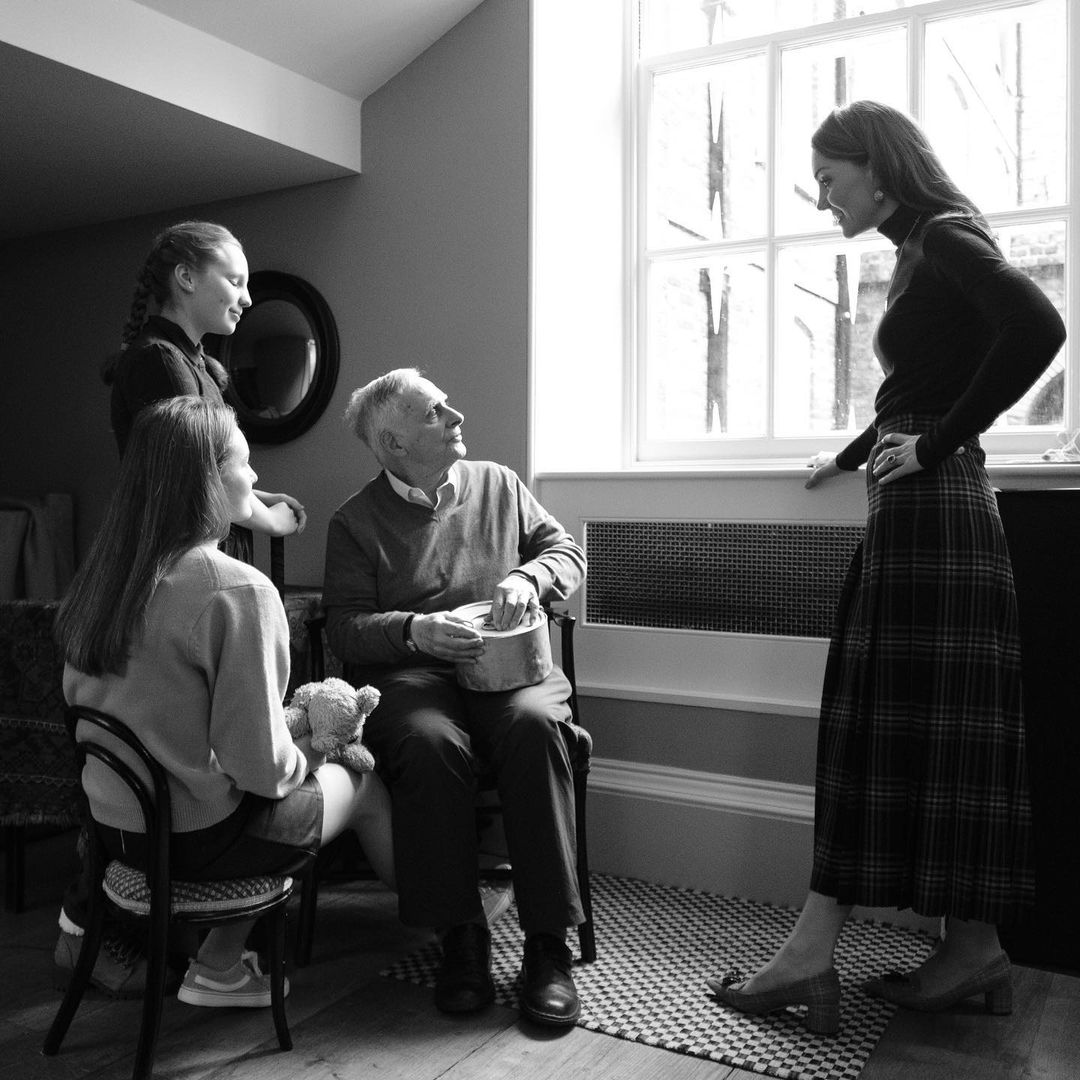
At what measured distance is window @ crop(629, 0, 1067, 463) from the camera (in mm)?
2725

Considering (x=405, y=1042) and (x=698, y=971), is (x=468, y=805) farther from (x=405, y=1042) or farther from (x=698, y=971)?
(x=698, y=971)

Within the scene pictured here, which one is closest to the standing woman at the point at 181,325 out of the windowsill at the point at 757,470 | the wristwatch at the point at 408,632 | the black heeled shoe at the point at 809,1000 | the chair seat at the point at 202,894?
the wristwatch at the point at 408,632

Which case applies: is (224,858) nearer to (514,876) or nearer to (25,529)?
(514,876)

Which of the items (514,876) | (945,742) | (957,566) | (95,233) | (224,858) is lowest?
(514,876)

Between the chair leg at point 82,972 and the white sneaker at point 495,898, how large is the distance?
86cm

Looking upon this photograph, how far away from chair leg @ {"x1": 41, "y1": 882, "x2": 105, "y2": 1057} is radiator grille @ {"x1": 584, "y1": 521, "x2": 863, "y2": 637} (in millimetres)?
1471

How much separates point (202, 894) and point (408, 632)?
69cm

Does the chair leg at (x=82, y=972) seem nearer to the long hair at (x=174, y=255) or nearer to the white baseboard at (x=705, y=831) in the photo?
the long hair at (x=174, y=255)

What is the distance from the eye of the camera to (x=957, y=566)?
194 centimetres

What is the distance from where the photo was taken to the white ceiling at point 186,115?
2572 mm

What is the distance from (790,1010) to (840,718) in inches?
22.1

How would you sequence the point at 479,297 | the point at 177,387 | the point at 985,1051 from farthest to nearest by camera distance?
the point at 479,297 → the point at 177,387 → the point at 985,1051

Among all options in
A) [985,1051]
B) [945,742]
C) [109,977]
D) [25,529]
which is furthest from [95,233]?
[985,1051]

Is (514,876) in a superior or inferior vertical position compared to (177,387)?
inferior
